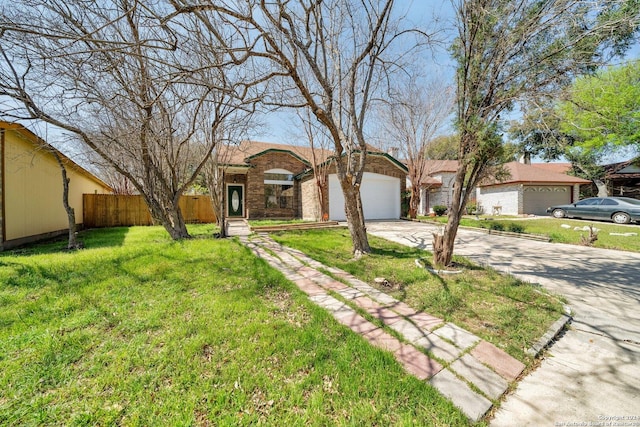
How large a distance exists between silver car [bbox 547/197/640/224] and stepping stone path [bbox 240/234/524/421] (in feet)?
52.1

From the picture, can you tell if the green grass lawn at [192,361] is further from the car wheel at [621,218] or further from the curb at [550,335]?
the car wheel at [621,218]

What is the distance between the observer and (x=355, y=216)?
6.01 m

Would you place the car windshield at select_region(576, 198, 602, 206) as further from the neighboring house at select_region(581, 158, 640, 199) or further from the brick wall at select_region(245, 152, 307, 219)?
the brick wall at select_region(245, 152, 307, 219)

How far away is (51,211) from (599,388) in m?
14.9

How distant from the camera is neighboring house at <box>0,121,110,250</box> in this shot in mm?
6832

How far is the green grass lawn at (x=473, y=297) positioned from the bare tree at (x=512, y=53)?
1.03m

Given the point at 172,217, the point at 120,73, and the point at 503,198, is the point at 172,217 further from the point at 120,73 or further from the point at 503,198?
the point at 503,198

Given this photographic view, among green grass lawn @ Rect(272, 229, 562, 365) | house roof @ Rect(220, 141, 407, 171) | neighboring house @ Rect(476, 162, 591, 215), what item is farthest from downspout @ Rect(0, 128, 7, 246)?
neighboring house @ Rect(476, 162, 591, 215)

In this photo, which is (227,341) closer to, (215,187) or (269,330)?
(269,330)

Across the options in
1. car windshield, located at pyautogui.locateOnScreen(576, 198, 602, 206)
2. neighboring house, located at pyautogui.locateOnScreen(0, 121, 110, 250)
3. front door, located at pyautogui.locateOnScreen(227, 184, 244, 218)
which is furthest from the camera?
front door, located at pyautogui.locateOnScreen(227, 184, 244, 218)

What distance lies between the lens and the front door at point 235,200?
50.3ft

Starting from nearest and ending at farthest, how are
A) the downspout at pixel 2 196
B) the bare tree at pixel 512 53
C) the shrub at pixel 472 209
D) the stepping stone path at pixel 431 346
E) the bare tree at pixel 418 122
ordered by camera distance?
the stepping stone path at pixel 431 346 → the bare tree at pixel 512 53 → the downspout at pixel 2 196 → the bare tree at pixel 418 122 → the shrub at pixel 472 209

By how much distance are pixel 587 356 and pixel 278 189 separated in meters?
14.5

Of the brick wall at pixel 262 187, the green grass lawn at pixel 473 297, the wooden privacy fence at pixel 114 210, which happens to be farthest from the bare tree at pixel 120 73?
the brick wall at pixel 262 187
